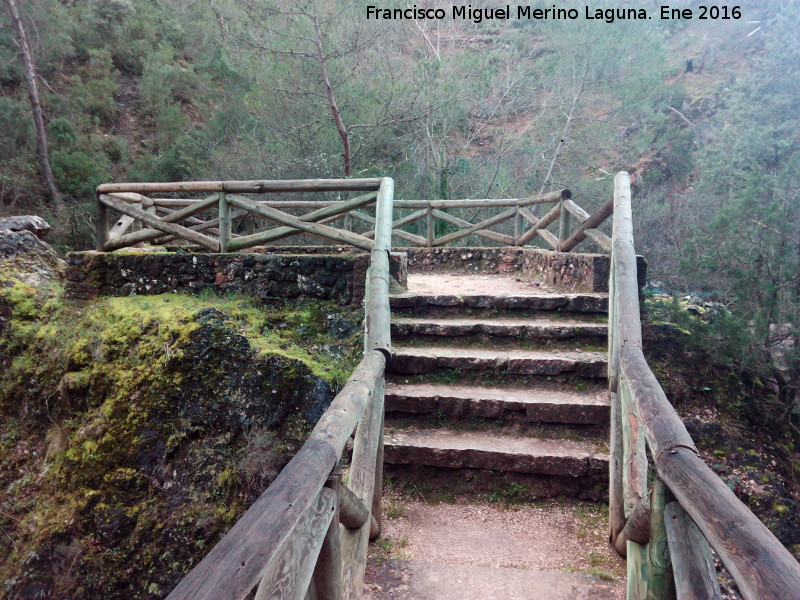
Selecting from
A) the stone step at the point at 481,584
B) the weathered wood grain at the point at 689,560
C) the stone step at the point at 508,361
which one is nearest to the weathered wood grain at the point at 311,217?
the stone step at the point at 508,361

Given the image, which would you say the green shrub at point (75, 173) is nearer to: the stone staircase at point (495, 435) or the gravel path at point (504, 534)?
the stone staircase at point (495, 435)

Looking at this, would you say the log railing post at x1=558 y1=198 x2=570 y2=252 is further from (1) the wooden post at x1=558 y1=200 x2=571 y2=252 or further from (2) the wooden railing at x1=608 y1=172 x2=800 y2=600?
(2) the wooden railing at x1=608 y1=172 x2=800 y2=600

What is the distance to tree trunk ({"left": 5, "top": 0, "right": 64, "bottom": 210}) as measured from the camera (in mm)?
11969

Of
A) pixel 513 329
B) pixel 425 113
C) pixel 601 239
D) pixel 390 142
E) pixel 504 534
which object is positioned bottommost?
pixel 504 534

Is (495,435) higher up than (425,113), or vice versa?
(425,113)

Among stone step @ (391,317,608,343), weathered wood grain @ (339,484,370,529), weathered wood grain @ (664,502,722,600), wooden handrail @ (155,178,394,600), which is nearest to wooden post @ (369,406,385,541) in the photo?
wooden handrail @ (155,178,394,600)

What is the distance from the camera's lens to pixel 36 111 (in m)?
12.2

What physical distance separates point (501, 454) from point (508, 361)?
0.80 m

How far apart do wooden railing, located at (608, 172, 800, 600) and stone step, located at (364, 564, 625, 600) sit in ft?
0.94

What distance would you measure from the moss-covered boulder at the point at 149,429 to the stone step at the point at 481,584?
1485 millimetres

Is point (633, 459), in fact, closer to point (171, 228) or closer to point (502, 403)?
point (502, 403)

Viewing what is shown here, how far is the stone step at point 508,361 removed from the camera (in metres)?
3.66

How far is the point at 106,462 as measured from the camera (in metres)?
3.90

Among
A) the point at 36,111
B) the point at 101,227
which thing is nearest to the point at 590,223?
the point at 101,227
